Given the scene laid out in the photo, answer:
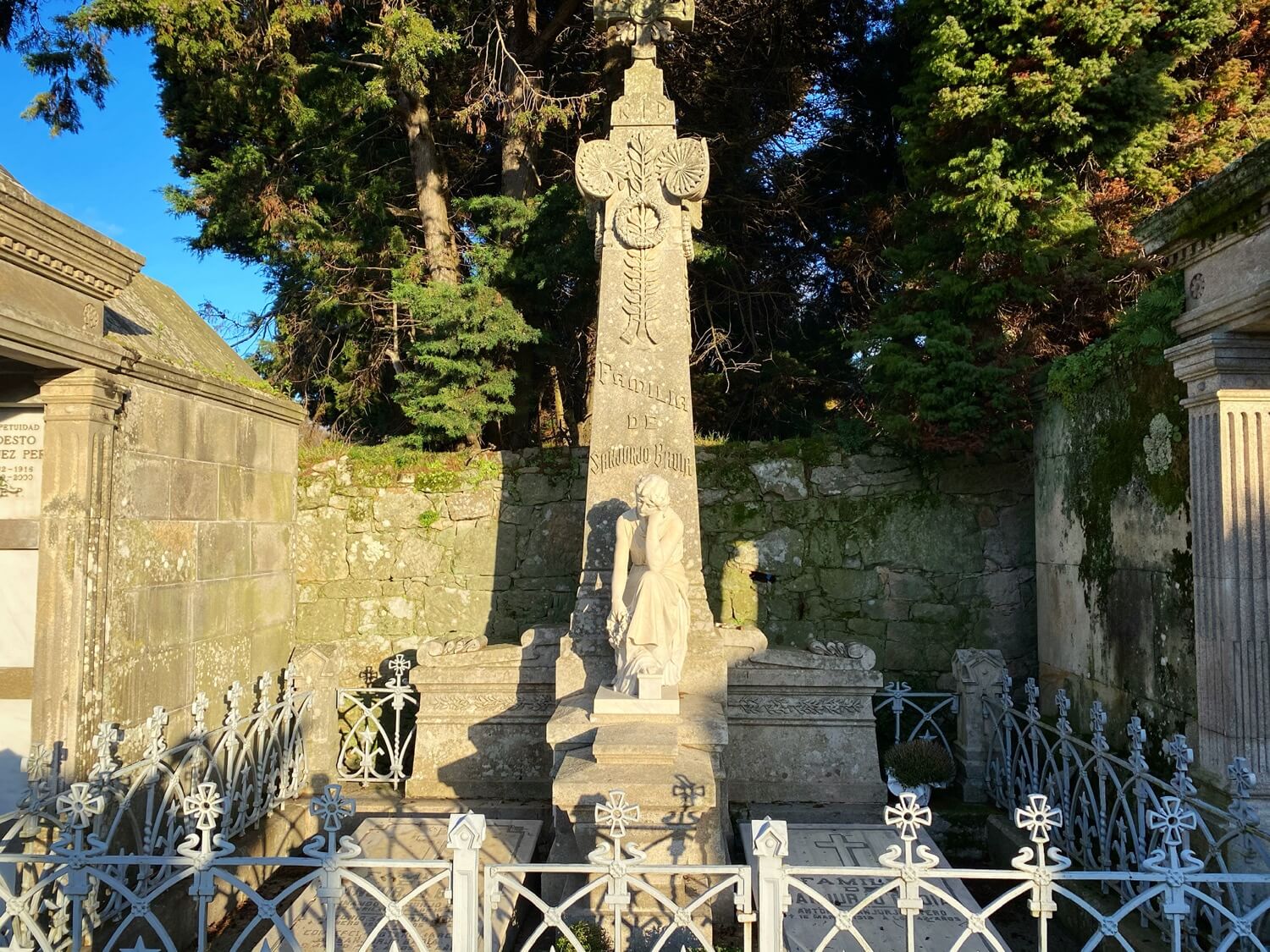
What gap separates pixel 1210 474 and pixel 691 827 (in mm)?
3264

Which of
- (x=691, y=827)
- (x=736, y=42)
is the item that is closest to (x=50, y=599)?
(x=691, y=827)

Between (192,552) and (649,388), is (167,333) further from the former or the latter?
(649,388)

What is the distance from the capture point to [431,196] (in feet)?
29.6

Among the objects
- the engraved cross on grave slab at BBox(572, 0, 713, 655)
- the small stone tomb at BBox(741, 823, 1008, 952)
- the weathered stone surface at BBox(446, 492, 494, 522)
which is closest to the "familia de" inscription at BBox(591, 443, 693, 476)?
the engraved cross on grave slab at BBox(572, 0, 713, 655)

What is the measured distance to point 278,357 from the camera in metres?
10.1

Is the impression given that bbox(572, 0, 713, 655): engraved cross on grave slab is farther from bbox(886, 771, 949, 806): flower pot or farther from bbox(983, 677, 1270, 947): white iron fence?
bbox(983, 677, 1270, 947): white iron fence

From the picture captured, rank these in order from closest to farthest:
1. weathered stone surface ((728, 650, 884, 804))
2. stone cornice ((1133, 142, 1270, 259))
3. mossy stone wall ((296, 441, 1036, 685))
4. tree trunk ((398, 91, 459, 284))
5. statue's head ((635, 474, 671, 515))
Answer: stone cornice ((1133, 142, 1270, 259))
statue's head ((635, 474, 671, 515))
weathered stone surface ((728, 650, 884, 804))
mossy stone wall ((296, 441, 1036, 685))
tree trunk ((398, 91, 459, 284))

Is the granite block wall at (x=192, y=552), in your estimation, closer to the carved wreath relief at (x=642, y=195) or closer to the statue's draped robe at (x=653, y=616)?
the statue's draped robe at (x=653, y=616)

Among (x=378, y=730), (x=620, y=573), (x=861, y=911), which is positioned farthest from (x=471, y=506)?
(x=861, y=911)

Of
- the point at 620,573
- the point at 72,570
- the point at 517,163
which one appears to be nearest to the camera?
the point at 72,570

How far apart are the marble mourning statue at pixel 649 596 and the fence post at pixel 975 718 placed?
95.7 inches

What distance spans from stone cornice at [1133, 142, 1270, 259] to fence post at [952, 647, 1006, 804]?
297 cm

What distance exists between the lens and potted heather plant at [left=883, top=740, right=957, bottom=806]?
5.79 metres

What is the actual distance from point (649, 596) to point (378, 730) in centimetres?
302
